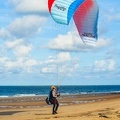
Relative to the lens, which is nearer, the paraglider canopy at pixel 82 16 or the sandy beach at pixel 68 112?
the paraglider canopy at pixel 82 16

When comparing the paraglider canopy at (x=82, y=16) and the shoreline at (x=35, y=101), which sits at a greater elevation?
the paraglider canopy at (x=82, y=16)

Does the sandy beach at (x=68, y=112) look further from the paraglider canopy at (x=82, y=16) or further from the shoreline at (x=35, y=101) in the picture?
the paraglider canopy at (x=82, y=16)

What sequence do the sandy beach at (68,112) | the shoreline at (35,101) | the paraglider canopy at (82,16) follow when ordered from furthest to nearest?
the shoreline at (35,101) → the sandy beach at (68,112) → the paraglider canopy at (82,16)

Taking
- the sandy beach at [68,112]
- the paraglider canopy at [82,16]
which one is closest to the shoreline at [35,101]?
the sandy beach at [68,112]

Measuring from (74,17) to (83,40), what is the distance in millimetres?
A: 1347

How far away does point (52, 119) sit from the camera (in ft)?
61.3

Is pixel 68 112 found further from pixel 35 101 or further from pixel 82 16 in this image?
pixel 35 101

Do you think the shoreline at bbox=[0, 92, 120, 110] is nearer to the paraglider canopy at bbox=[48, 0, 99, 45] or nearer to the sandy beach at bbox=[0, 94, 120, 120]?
the sandy beach at bbox=[0, 94, 120, 120]

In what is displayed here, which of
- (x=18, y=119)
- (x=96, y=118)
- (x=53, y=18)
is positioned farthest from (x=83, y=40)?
(x=18, y=119)

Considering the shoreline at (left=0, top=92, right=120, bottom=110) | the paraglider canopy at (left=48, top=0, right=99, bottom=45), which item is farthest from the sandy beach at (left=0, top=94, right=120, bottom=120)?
the paraglider canopy at (left=48, top=0, right=99, bottom=45)

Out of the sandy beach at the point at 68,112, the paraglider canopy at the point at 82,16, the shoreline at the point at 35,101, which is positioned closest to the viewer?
the paraglider canopy at the point at 82,16

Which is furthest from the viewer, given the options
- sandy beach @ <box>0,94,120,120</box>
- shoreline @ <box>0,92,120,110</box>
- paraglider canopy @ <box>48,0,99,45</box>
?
shoreline @ <box>0,92,120,110</box>

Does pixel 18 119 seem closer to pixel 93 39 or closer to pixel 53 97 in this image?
pixel 53 97

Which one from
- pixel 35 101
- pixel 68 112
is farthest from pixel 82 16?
pixel 35 101
